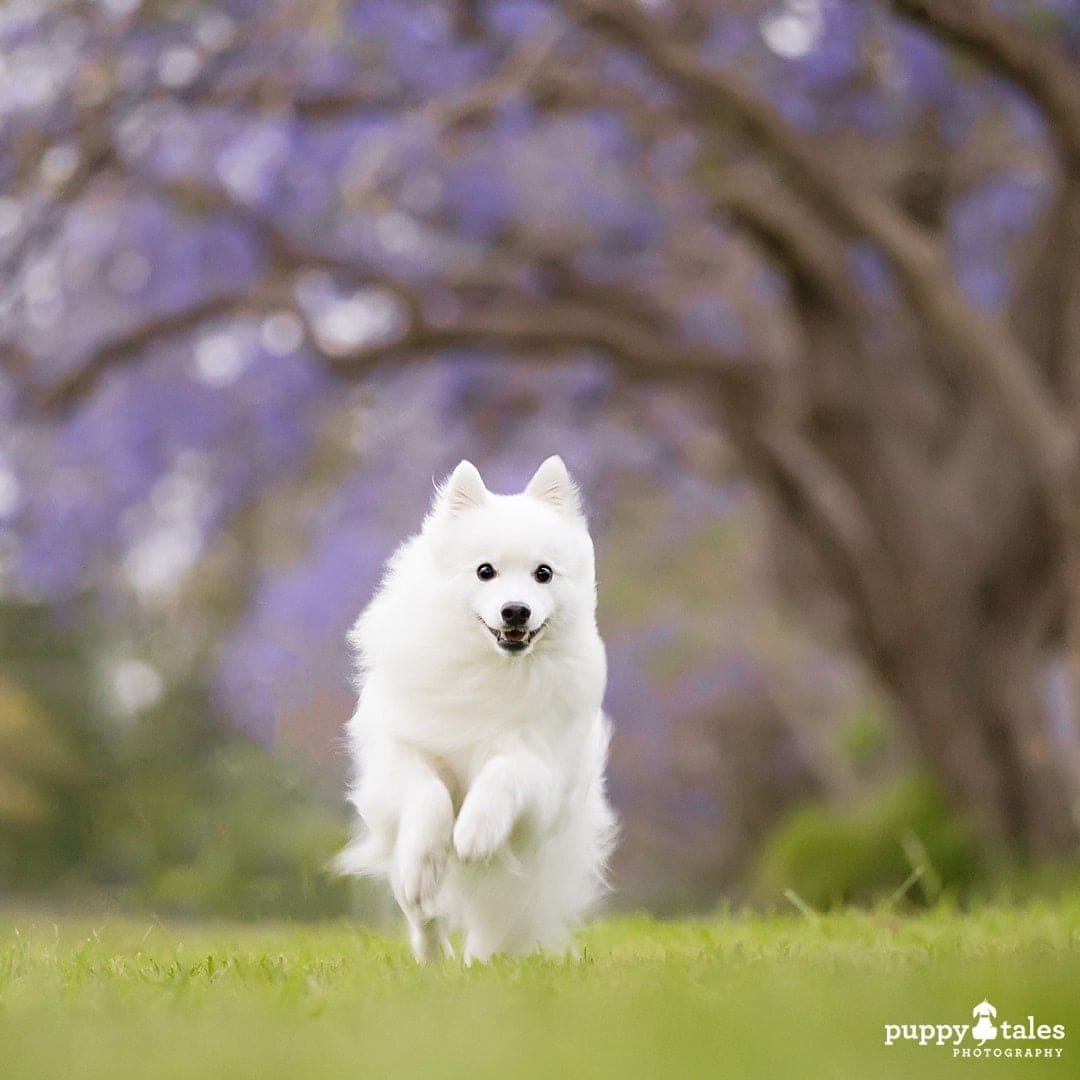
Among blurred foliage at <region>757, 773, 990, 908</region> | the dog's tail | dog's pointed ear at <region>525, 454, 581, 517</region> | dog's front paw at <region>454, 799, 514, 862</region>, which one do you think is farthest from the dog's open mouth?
blurred foliage at <region>757, 773, 990, 908</region>

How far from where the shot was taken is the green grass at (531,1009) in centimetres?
321

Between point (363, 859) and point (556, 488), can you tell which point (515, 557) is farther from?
point (363, 859)

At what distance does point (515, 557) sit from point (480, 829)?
0.77 meters

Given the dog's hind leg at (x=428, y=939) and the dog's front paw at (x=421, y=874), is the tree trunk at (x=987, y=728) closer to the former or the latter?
the dog's hind leg at (x=428, y=939)

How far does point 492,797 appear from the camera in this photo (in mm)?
4562

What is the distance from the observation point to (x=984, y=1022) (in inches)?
148

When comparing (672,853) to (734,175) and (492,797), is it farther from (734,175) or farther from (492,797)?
(492,797)

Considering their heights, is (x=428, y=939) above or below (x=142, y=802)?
below

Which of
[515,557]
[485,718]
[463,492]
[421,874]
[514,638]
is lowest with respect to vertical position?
[421,874]

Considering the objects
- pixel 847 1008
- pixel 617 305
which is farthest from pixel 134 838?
pixel 847 1008

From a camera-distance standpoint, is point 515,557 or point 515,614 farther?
point 515,557

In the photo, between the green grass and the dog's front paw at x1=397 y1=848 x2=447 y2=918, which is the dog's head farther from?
the green grass

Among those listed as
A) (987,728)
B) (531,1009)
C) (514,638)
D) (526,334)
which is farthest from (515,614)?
(987,728)

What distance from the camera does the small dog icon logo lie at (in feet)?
11.9
